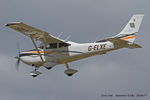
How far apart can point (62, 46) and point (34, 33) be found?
1.99 m

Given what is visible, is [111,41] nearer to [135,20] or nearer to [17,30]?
[135,20]

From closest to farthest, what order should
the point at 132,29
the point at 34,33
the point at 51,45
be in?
the point at 132,29 → the point at 34,33 → the point at 51,45

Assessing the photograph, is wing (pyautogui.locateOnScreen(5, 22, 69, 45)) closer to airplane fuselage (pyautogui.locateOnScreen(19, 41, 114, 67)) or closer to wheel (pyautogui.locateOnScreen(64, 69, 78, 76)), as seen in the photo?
airplane fuselage (pyautogui.locateOnScreen(19, 41, 114, 67))

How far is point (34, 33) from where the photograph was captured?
26438mm

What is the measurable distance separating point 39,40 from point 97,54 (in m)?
3.93

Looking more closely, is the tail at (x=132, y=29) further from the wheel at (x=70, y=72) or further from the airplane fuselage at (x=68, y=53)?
the wheel at (x=70, y=72)

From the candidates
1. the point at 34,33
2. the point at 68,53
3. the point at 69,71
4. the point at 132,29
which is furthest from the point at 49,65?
the point at 132,29

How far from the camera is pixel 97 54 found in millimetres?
26375

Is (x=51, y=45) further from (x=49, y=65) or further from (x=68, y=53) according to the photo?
(x=49, y=65)

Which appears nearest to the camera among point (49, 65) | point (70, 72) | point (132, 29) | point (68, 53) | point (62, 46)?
point (132, 29)

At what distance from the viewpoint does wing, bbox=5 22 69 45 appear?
25.2 m

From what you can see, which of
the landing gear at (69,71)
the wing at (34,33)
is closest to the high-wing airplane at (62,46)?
the wing at (34,33)

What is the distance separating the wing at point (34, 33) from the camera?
25.2m

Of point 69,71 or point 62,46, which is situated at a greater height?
point 62,46
